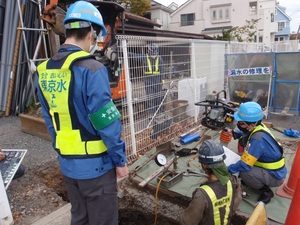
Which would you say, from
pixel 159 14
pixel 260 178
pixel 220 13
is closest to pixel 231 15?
pixel 220 13

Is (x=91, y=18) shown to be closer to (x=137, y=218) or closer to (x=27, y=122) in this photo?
(x=137, y=218)

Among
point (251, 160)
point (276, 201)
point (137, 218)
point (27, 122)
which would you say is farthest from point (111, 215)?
point (27, 122)

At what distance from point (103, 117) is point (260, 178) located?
2128mm

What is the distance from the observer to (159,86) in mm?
4402

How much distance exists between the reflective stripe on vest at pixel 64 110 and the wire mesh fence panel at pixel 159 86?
2.00 metres

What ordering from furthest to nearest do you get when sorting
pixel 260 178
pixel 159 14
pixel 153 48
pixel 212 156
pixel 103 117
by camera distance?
pixel 159 14
pixel 153 48
pixel 260 178
pixel 212 156
pixel 103 117

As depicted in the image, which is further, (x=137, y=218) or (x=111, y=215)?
(x=137, y=218)

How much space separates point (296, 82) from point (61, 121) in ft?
20.3

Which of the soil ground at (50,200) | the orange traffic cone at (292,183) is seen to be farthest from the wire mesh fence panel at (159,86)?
the orange traffic cone at (292,183)

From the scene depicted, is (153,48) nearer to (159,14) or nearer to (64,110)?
(64,110)

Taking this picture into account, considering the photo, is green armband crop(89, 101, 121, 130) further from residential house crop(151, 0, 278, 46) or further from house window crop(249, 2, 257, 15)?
house window crop(249, 2, 257, 15)

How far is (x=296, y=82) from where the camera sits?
5.98 metres

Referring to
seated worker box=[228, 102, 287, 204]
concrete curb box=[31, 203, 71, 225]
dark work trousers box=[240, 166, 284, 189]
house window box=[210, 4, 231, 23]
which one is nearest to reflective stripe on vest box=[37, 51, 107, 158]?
concrete curb box=[31, 203, 71, 225]

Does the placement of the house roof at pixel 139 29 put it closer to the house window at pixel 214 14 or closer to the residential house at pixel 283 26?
the house window at pixel 214 14
